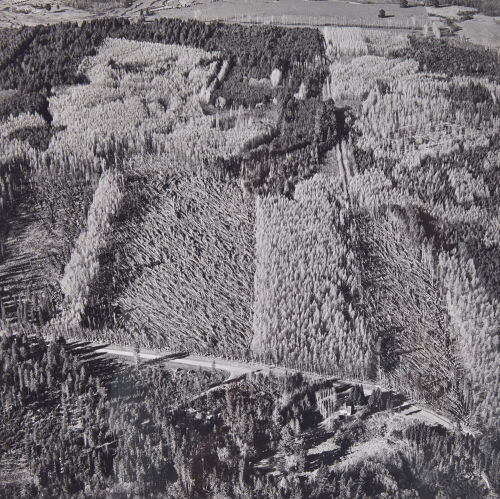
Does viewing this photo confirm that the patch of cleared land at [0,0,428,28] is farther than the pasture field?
Yes

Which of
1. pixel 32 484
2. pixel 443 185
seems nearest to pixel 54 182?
pixel 32 484

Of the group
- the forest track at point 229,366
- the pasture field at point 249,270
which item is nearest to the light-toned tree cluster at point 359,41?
the pasture field at point 249,270

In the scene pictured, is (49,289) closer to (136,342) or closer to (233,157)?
(136,342)

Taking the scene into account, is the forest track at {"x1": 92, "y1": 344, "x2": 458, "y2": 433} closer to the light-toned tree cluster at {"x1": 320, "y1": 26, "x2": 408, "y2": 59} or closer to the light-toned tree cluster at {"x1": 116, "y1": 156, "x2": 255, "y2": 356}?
the light-toned tree cluster at {"x1": 116, "y1": 156, "x2": 255, "y2": 356}

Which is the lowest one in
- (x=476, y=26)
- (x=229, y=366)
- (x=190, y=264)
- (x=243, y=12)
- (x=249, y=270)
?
(x=229, y=366)

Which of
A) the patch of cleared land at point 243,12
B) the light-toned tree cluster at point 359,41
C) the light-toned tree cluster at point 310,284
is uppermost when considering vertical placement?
the patch of cleared land at point 243,12

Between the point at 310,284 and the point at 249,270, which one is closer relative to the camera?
the point at 310,284

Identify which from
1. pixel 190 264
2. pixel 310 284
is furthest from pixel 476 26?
pixel 190 264

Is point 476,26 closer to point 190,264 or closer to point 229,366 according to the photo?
point 190,264

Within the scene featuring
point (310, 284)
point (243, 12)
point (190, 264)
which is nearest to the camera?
point (310, 284)

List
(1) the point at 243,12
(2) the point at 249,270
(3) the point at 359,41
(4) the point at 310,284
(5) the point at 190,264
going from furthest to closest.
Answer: (1) the point at 243,12
(3) the point at 359,41
(5) the point at 190,264
(2) the point at 249,270
(4) the point at 310,284

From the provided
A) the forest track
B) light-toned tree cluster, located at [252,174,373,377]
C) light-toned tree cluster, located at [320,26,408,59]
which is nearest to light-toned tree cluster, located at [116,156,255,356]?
the forest track

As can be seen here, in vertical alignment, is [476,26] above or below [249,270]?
above

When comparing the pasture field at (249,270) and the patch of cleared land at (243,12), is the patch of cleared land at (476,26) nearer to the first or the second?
the patch of cleared land at (243,12)
